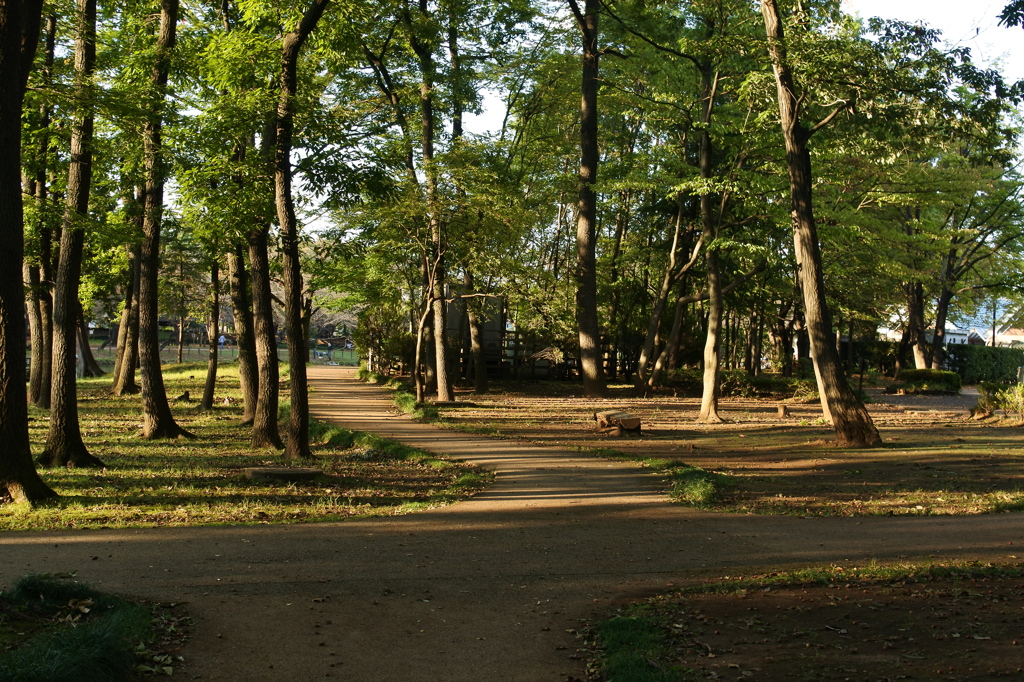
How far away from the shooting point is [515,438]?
1723cm

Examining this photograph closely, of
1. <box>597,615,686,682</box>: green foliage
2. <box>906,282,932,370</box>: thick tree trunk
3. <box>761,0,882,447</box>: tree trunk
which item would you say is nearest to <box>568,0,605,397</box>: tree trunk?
<box>761,0,882,447</box>: tree trunk

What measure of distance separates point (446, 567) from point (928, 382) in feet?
97.4

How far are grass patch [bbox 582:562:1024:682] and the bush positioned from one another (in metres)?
26.4

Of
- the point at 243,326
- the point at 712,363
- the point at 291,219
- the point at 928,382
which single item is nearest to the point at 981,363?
the point at 928,382

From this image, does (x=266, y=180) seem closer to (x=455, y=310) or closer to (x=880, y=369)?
(x=455, y=310)

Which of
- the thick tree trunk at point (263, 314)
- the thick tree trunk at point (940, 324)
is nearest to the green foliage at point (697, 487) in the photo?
the thick tree trunk at point (263, 314)

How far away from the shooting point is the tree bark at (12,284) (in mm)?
9062

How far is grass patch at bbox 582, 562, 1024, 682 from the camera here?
5215mm

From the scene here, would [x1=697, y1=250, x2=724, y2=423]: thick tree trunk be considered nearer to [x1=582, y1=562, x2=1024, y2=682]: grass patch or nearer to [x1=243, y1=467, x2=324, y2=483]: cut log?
[x1=243, y1=467, x2=324, y2=483]: cut log

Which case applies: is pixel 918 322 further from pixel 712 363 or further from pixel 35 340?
pixel 35 340

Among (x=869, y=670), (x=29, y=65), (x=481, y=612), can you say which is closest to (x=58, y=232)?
(x=29, y=65)

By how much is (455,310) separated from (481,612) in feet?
90.6

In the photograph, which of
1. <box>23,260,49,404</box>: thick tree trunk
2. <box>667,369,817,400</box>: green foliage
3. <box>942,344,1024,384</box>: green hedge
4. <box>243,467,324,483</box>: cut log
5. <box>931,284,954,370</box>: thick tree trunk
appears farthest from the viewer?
<box>942,344,1024,384</box>: green hedge

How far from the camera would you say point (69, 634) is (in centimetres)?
486
